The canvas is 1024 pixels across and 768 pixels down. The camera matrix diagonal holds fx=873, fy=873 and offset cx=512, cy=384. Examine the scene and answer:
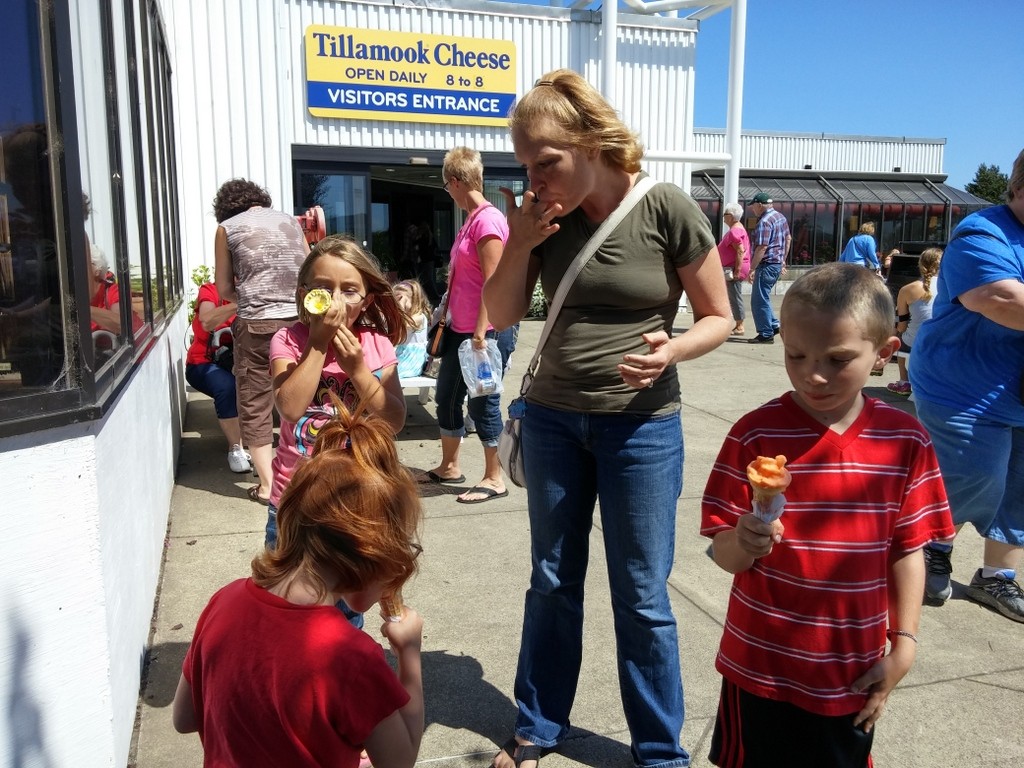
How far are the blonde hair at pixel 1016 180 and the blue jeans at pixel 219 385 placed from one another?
15.5 ft

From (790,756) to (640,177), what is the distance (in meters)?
1.57

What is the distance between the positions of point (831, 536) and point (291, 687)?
1171mm

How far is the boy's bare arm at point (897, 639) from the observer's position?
190 cm

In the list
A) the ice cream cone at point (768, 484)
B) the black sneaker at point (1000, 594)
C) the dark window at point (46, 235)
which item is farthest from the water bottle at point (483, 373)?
the ice cream cone at point (768, 484)

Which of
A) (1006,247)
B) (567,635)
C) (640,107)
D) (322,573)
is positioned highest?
(640,107)

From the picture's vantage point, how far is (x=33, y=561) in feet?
6.59

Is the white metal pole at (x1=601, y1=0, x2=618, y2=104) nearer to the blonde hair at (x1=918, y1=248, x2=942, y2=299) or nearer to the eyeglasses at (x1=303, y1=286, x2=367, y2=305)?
the blonde hair at (x1=918, y1=248, x2=942, y2=299)

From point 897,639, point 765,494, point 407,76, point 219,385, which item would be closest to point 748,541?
point 765,494

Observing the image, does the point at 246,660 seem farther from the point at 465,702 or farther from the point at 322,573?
the point at 465,702

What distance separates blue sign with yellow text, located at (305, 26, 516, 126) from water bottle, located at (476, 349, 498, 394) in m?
8.14

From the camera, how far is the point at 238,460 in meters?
5.95

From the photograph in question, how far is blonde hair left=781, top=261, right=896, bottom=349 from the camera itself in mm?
1903

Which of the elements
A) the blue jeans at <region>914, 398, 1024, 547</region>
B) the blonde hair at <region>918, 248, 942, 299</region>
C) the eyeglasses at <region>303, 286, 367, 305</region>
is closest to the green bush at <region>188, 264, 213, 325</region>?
the eyeglasses at <region>303, 286, 367, 305</region>

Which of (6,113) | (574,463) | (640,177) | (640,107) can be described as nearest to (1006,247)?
(640,177)
